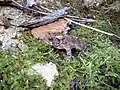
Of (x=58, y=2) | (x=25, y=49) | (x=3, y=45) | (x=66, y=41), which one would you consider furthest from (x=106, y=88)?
(x=58, y=2)

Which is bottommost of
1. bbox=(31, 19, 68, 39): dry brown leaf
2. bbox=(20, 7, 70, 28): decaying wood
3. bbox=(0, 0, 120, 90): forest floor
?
bbox=(0, 0, 120, 90): forest floor

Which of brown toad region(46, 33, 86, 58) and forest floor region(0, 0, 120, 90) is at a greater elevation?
brown toad region(46, 33, 86, 58)

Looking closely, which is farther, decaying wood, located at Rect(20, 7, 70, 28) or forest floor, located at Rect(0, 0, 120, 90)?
decaying wood, located at Rect(20, 7, 70, 28)

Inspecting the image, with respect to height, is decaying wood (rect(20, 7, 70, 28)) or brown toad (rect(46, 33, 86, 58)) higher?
decaying wood (rect(20, 7, 70, 28))

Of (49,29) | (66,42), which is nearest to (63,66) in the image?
(66,42)

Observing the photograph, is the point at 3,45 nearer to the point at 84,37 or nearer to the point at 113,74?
the point at 84,37

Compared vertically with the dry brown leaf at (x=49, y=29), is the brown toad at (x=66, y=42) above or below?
below

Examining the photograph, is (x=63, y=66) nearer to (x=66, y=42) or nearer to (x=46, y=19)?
(x=66, y=42)

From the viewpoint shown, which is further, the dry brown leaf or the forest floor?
the dry brown leaf

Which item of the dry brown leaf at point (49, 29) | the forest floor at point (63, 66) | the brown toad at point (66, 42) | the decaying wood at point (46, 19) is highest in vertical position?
the decaying wood at point (46, 19)

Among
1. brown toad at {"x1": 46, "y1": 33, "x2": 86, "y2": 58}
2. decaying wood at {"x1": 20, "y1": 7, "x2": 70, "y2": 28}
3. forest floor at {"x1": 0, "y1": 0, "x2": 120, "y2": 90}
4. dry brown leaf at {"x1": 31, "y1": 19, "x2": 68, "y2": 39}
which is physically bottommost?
forest floor at {"x1": 0, "y1": 0, "x2": 120, "y2": 90}

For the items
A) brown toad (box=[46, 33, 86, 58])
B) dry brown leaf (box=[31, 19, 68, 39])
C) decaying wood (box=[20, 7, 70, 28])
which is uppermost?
decaying wood (box=[20, 7, 70, 28])
